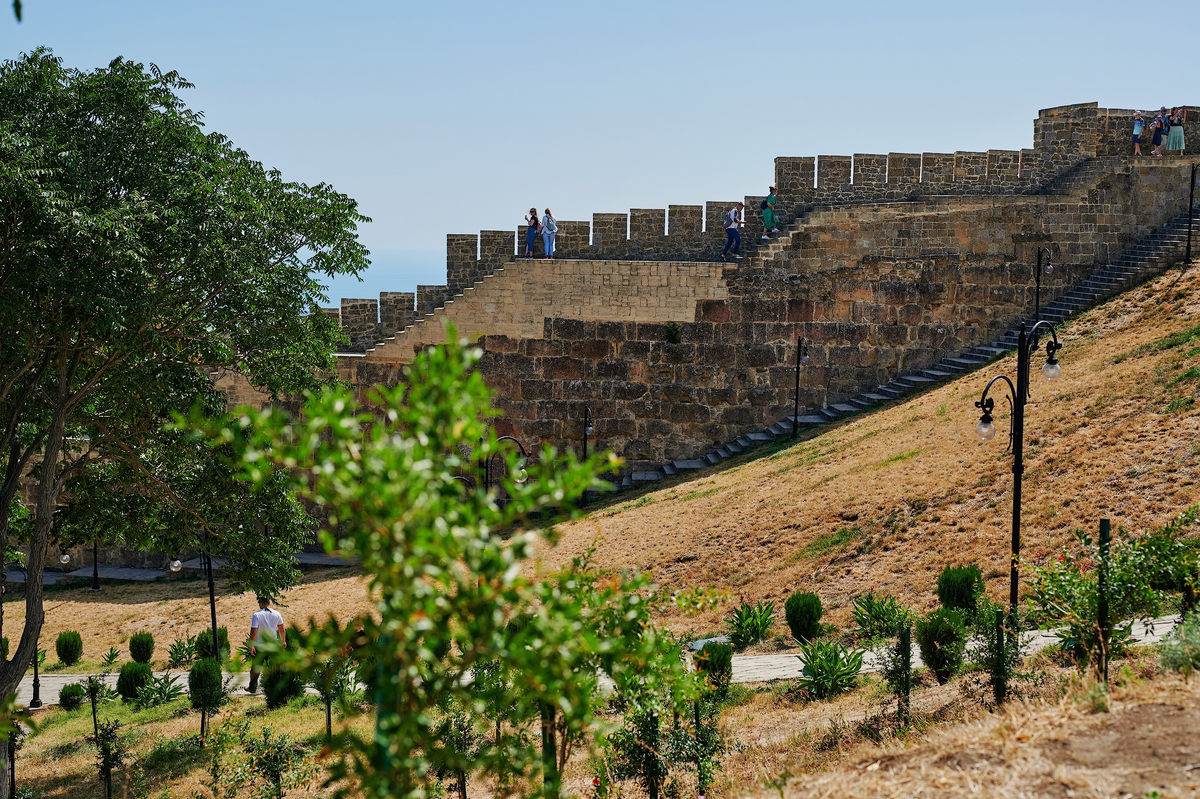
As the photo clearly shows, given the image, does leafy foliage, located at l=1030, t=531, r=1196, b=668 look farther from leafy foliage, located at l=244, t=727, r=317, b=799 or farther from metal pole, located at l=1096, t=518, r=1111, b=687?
leafy foliage, located at l=244, t=727, r=317, b=799

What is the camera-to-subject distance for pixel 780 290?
21516 mm

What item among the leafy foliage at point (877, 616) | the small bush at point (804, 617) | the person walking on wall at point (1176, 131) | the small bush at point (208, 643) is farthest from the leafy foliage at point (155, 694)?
the person walking on wall at point (1176, 131)

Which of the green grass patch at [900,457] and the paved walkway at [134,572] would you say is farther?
the paved walkway at [134,572]

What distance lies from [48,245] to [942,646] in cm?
917

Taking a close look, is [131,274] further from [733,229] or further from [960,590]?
[733,229]

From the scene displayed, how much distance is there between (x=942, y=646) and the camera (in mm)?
9281

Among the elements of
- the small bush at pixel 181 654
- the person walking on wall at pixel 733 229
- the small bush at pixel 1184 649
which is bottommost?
the small bush at pixel 181 654

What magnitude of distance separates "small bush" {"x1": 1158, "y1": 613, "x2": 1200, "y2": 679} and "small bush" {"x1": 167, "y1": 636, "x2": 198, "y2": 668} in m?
13.3

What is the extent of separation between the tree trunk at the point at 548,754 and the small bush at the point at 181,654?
11.6 m

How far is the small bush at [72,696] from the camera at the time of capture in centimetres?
1400

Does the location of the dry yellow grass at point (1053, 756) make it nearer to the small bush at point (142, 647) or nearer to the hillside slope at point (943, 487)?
the hillside slope at point (943, 487)

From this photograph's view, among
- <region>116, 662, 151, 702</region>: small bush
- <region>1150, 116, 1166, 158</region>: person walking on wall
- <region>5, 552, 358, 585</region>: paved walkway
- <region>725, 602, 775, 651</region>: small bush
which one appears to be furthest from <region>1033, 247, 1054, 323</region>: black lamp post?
<region>116, 662, 151, 702</region>: small bush

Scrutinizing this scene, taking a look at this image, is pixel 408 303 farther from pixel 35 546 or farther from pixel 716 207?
pixel 35 546

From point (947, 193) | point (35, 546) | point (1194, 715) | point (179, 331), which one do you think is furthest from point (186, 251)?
point (947, 193)
